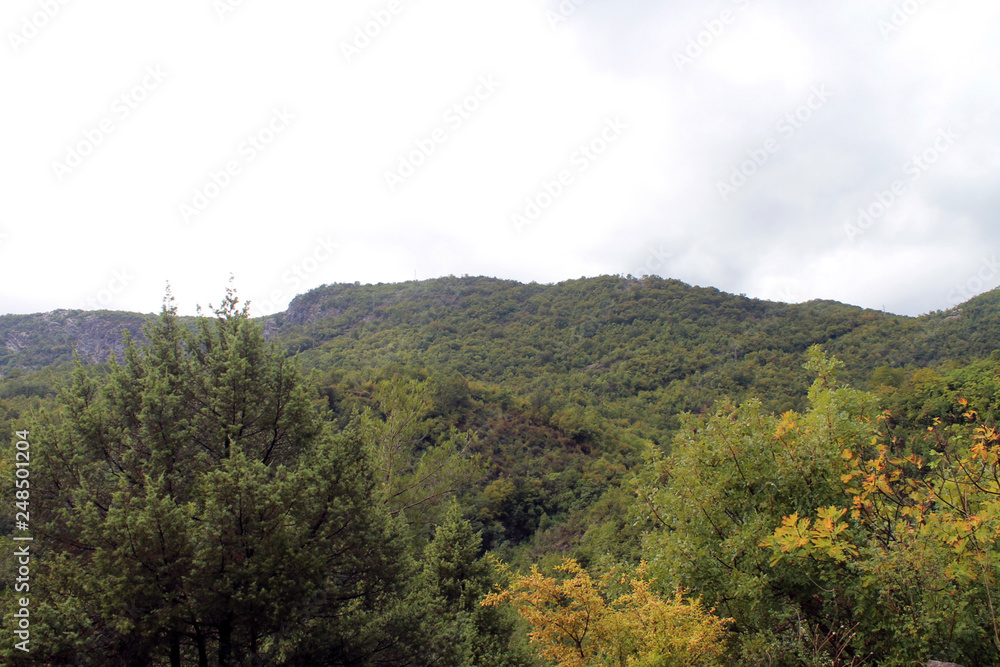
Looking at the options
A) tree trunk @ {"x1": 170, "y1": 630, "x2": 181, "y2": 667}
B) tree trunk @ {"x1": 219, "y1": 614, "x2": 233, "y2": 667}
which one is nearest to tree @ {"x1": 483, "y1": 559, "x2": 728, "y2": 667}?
tree trunk @ {"x1": 219, "y1": 614, "x2": 233, "y2": 667}

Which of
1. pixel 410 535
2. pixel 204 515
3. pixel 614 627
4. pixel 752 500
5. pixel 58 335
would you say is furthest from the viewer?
pixel 58 335

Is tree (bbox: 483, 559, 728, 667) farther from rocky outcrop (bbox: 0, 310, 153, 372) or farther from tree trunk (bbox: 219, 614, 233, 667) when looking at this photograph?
rocky outcrop (bbox: 0, 310, 153, 372)

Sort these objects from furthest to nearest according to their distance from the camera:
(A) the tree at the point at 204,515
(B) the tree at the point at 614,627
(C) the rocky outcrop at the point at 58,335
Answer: (C) the rocky outcrop at the point at 58,335 → (A) the tree at the point at 204,515 → (B) the tree at the point at 614,627

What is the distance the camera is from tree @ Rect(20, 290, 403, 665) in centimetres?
669

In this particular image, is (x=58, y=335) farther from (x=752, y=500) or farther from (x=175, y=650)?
(x=752, y=500)

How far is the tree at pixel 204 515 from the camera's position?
263 inches

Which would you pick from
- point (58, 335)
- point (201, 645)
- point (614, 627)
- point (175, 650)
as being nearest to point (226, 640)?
point (201, 645)

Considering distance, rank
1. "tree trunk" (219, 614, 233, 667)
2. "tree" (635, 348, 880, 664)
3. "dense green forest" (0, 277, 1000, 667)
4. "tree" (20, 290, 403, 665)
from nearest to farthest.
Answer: "dense green forest" (0, 277, 1000, 667), "tree" (635, 348, 880, 664), "tree" (20, 290, 403, 665), "tree trunk" (219, 614, 233, 667)

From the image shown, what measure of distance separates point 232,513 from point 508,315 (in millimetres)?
89695

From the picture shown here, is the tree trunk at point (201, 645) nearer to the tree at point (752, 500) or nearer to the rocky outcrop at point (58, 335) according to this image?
the tree at point (752, 500)

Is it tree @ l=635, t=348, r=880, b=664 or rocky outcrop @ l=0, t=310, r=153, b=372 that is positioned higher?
rocky outcrop @ l=0, t=310, r=153, b=372

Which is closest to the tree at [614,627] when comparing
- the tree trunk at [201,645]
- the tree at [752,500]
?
the tree at [752,500]

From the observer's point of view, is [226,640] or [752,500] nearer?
[752,500]

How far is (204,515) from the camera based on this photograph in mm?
6953
